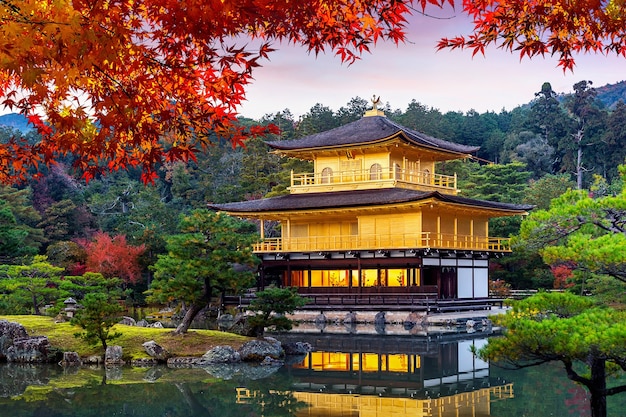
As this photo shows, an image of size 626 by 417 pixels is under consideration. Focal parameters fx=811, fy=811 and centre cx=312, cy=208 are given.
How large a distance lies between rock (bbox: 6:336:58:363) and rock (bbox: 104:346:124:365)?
1.40 metres

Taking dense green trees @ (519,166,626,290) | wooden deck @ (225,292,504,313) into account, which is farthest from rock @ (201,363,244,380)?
wooden deck @ (225,292,504,313)

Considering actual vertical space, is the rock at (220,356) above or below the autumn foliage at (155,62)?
below

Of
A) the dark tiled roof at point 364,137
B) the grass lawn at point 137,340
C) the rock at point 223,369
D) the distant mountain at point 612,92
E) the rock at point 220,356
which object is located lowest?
the rock at point 223,369

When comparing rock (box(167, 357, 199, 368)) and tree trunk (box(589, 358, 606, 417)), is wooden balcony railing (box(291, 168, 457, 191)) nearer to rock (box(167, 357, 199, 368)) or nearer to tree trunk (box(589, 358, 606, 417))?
rock (box(167, 357, 199, 368))

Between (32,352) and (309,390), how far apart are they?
7522 millimetres

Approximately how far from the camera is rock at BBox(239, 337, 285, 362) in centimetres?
1848

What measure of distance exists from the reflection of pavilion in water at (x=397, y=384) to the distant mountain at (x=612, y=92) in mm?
107688

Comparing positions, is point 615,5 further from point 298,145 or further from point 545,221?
point 298,145

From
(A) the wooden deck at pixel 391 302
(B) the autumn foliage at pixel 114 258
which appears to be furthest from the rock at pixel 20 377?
(B) the autumn foliage at pixel 114 258

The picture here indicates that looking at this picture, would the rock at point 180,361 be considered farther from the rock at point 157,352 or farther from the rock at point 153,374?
the rock at point 153,374

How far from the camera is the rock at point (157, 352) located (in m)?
18.2

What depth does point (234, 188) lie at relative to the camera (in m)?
48.9

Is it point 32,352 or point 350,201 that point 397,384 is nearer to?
point 32,352

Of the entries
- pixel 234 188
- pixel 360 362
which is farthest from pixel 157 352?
pixel 234 188
